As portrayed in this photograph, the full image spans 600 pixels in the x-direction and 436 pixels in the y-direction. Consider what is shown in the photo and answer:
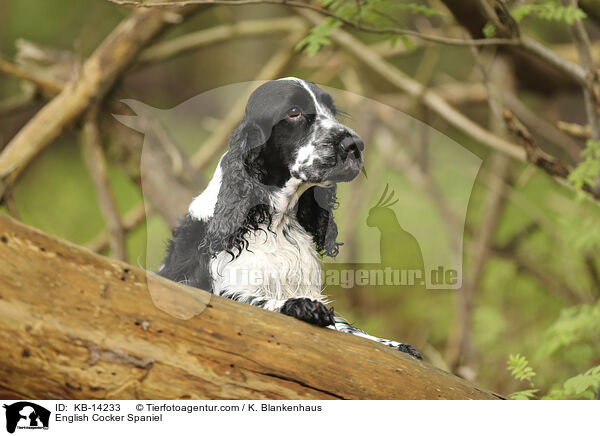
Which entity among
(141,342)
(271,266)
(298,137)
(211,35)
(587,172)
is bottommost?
(141,342)

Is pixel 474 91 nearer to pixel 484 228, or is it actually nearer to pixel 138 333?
pixel 484 228

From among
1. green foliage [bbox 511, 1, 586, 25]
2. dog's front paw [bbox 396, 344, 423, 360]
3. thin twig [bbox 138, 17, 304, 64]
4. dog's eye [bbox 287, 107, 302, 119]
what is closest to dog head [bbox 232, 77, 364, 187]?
dog's eye [bbox 287, 107, 302, 119]

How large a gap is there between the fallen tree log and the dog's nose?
1.74ft

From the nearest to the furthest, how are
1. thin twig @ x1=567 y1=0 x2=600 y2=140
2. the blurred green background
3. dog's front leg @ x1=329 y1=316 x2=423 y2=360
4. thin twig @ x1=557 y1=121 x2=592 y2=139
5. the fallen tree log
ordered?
the fallen tree log → dog's front leg @ x1=329 y1=316 x2=423 y2=360 → the blurred green background → thin twig @ x1=567 y1=0 x2=600 y2=140 → thin twig @ x1=557 y1=121 x2=592 y2=139

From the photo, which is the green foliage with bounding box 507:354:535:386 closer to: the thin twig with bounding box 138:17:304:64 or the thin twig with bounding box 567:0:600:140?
the thin twig with bounding box 567:0:600:140

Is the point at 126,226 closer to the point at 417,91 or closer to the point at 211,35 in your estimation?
the point at 211,35

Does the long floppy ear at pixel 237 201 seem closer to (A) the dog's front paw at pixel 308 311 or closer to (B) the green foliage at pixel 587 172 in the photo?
(A) the dog's front paw at pixel 308 311

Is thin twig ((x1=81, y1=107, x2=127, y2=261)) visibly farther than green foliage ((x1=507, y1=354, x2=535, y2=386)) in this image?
Yes

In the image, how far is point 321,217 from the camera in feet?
6.48

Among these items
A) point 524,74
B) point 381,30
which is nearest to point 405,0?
point 381,30

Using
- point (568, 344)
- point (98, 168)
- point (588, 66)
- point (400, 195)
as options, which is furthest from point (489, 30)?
point (98, 168)
